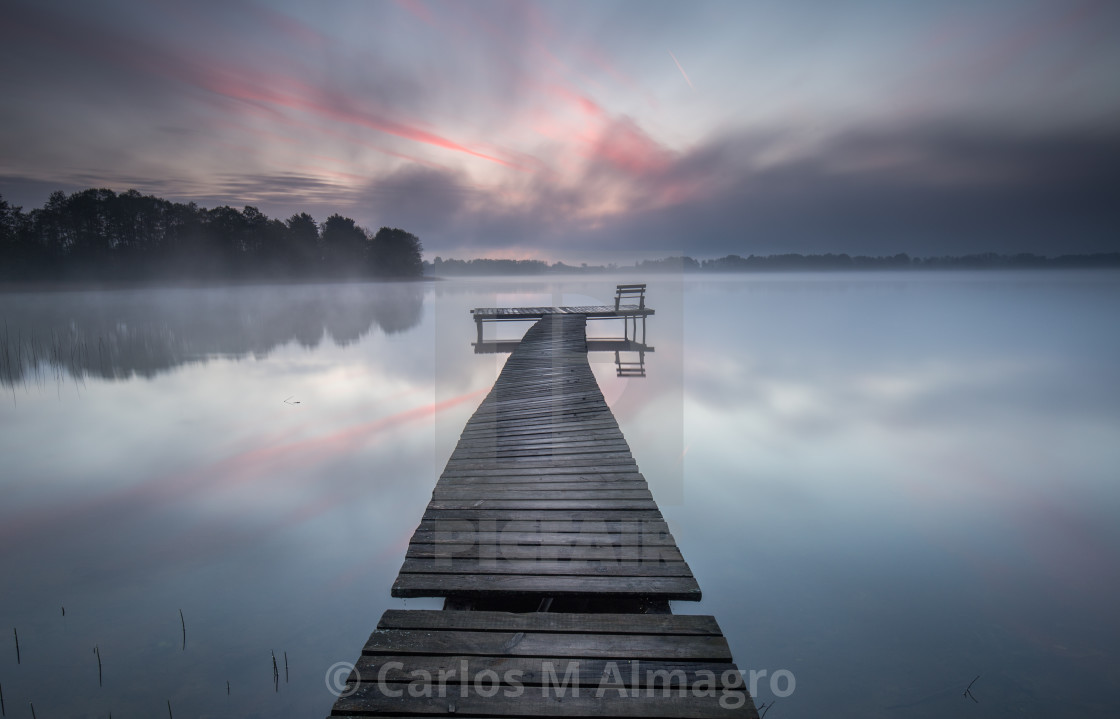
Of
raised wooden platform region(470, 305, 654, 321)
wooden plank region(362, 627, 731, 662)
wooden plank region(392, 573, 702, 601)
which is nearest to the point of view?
wooden plank region(362, 627, 731, 662)

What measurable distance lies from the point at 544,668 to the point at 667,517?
3.46 meters

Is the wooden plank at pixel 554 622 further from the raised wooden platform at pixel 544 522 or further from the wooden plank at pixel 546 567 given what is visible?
the wooden plank at pixel 546 567

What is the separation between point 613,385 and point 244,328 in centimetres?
1936

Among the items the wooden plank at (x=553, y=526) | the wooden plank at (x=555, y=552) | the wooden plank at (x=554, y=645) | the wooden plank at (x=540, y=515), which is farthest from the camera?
the wooden plank at (x=540, y=515)

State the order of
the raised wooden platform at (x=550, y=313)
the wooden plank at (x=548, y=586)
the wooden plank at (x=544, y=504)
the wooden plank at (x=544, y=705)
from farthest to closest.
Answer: the raised wooden platform at (x=550, y=313), the wooden plank at (x=544, y=504), the wooden plank at (x=548, y=586), the wooden plank at (x=544, y=705)

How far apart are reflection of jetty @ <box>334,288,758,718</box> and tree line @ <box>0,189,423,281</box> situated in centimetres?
6353

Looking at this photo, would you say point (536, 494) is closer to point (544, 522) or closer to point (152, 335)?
point (544, 522)

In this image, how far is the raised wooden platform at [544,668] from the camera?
1.87 m

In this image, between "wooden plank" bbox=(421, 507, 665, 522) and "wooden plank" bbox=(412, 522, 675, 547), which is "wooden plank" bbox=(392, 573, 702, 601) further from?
"wooden plank" bbox=(421, 507, 665, 522)

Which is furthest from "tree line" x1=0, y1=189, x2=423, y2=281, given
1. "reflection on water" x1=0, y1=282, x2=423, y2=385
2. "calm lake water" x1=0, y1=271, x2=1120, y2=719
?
"calm lake water" x1=0, y1=271, x2=1120, y2=719

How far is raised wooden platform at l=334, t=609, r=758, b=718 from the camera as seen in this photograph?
1.87m

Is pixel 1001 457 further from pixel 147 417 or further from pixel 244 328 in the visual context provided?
pixel 244 328

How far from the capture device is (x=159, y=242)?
57781mm

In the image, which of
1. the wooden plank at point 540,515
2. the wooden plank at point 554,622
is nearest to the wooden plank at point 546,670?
the wooden plank at point 554,622
